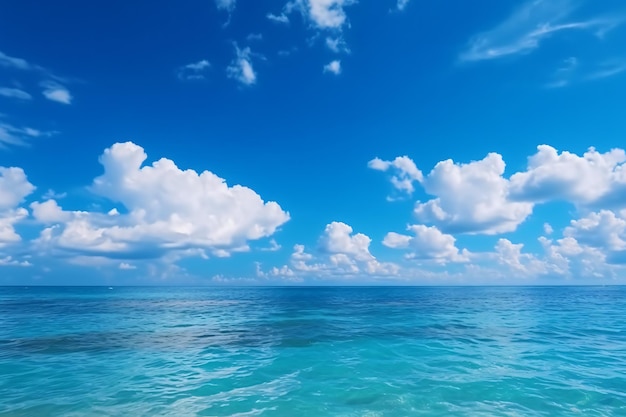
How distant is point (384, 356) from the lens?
22531 millimetres

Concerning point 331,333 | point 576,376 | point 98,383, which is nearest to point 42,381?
point 98,383

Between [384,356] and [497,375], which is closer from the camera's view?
[497,375]

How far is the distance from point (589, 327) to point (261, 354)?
31.1 metres

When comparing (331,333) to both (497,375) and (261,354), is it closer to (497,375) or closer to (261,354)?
(261,354)

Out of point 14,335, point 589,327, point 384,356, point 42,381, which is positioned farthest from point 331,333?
point 14,335

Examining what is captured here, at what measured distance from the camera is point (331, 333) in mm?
32000

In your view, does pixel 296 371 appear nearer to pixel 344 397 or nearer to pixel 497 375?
pixel 344 397

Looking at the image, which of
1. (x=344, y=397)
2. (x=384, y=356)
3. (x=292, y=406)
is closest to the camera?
(x=292, y=406)

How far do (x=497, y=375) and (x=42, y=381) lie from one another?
2157cm

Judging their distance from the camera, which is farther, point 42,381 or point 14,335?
point 14,335

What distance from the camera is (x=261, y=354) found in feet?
76.2

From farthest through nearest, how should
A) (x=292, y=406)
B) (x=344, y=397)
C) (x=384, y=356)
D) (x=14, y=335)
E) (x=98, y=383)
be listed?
(x=14, y=335) < (x=384, y=356) < (x=98, y=383) < (x=344, y=397) < (x=292, y=406)

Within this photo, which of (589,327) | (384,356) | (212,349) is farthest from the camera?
(589,327)

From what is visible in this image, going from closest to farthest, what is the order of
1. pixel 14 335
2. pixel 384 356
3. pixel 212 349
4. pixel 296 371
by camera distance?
pixel 296 371 < pixel 384 356 < pixel 212 349 < pixel 14 335
